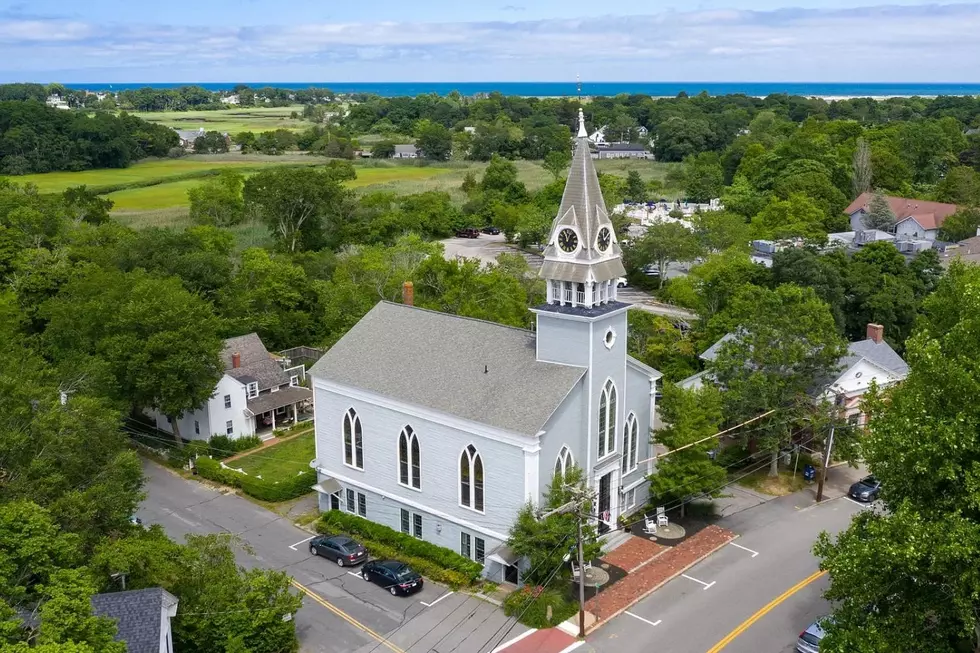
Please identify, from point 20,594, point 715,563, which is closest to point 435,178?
point 715,563

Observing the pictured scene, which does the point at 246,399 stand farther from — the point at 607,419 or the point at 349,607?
the point at 607,419

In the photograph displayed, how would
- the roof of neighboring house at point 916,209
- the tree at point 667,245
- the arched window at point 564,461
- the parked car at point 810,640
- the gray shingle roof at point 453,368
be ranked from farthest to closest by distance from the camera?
the roof of neighboring house at point 916,209, the tree at point 667,245, the arched window at point 564,461, the gray shingle roof at point 453,368, the parked car at point 810,640

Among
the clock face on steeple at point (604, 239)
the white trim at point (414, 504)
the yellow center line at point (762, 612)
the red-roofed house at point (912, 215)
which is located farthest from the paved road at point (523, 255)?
the yellow center line at point (762, 612)

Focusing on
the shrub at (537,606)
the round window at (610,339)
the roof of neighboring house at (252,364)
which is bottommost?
the shrub at (537,606)

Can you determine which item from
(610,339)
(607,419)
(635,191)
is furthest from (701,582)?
(635,191)

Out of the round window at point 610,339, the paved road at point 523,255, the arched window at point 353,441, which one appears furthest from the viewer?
the paved road at point 523,255

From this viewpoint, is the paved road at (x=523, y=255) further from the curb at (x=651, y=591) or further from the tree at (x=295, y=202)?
the curb at (x=651, y=591)
